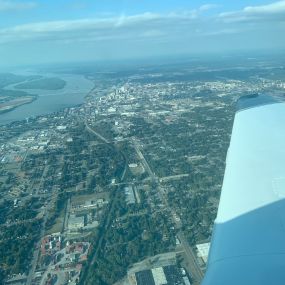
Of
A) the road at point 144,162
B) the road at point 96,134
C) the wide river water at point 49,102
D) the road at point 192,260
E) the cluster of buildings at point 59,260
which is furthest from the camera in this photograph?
the wide river water at point 49,102

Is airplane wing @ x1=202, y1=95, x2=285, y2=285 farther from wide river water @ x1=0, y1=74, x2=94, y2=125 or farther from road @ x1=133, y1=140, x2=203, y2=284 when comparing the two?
wide river water @ x1=0, y1=74, x2=94, y2=125

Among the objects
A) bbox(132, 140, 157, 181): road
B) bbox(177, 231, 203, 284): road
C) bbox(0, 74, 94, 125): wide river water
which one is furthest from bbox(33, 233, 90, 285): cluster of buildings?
bbox(0, 74, 94, 125): wide river water

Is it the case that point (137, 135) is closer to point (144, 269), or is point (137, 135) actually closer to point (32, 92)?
point (144, 269)

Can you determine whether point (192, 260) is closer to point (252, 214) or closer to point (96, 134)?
point (252, 214)

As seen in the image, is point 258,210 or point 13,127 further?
point 13,127

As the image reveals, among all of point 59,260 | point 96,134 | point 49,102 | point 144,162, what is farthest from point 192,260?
point 49,102

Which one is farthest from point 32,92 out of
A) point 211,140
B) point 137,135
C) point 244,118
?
point 244,118

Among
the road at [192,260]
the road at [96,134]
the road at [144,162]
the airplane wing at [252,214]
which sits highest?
the airplane wing at [252,214]

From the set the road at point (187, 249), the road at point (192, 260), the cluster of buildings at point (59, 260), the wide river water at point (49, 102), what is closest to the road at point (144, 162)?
the road at point (187, 249)

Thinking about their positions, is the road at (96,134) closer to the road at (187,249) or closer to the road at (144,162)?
the road at (144,162)
